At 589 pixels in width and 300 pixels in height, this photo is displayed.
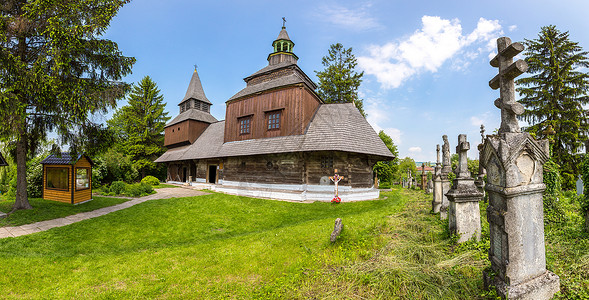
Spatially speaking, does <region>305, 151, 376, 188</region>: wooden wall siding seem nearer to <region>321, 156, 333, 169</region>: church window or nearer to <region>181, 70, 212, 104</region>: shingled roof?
<region>321, 156, 333, 169</region>: church window

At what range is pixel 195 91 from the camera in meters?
30.4

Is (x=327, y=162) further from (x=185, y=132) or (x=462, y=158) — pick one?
(x=185, y=132)

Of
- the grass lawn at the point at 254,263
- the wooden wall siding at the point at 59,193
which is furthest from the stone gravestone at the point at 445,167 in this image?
the wooden wall siding at the point at 59,193

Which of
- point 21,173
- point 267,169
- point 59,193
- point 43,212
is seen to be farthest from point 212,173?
point 21,173

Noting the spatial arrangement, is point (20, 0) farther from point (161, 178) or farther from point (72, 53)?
point (161, 178)

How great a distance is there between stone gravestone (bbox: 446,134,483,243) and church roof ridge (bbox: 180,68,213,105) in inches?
1182

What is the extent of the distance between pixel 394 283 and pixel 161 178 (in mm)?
34552

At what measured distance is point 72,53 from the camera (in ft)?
28.0

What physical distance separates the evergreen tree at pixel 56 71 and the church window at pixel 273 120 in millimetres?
8679

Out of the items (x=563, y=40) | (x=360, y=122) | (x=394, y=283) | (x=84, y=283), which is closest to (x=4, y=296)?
(x=84, y=283)

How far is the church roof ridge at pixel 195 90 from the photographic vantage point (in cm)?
2997

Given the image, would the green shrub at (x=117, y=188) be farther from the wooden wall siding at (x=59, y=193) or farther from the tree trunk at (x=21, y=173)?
the tree trunk at (x=21, y=173)

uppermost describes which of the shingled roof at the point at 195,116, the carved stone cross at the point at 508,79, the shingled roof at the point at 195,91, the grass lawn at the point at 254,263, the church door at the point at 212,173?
the shingled roof at the point at 195,91

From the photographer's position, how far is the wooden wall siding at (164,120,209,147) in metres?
27.0
